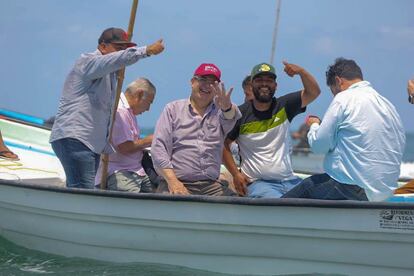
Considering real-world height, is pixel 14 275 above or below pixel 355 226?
below

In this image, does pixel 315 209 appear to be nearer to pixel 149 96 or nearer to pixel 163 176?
pixel 163 176

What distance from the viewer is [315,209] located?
4.91 metres

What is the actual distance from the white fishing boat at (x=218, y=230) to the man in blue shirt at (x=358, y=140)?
0.20 meters

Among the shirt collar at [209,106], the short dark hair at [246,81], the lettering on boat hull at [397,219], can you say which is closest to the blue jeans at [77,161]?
the shirt collar at [209,106]

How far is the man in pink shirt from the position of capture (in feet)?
20.4

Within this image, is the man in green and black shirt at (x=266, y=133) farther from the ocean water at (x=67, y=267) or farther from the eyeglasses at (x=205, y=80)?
the ocean water at (x=67, y=267)

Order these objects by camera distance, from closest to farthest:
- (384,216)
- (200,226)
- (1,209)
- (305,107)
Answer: (384,216) < (200,226) < (305,107) < (1,209)

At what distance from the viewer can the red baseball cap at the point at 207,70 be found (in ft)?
18.1

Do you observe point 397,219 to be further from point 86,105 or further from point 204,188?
point 86,105

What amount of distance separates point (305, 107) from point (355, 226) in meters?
1.52

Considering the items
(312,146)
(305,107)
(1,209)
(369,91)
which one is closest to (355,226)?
(312,146)

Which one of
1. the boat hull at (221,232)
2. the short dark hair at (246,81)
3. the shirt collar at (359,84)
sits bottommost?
the boat hull at (221,232)

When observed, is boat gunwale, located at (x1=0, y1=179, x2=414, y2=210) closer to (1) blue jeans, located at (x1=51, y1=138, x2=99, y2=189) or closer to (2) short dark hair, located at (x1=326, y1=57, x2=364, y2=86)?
(1) blue jeans, located at (x1=51, y1=138, x2=99, y2=189)

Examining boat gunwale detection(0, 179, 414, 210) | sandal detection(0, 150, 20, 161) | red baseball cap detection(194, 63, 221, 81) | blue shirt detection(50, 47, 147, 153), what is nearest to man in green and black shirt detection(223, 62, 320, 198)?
red baseball cap detection(194, 63, 221, 81)
